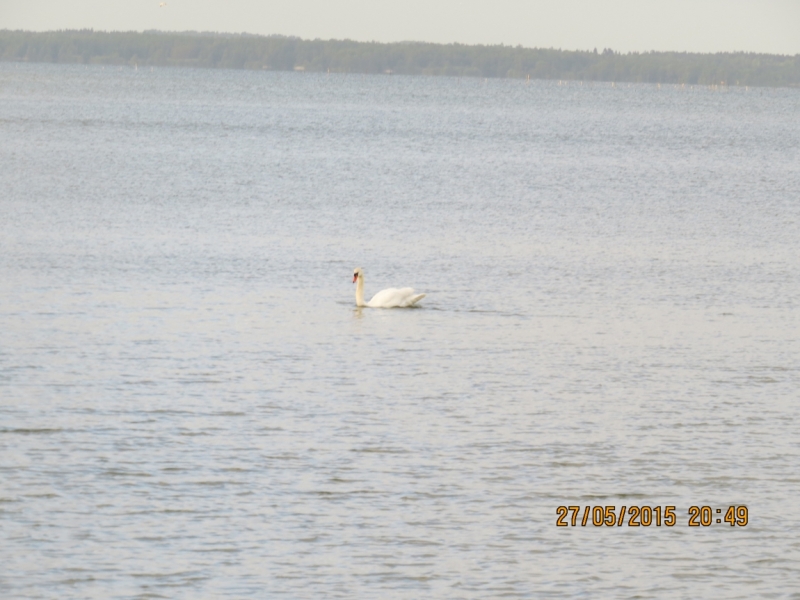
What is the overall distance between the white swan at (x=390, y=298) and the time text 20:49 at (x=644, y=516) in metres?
10.5

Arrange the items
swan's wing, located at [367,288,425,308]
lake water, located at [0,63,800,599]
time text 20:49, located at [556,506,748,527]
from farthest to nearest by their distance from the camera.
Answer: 1. swan's wing, located at [367,288,425,308]
2. time text 20:49, located at [556,506,748,527]
3. lake water, located at [0,63,800,599]

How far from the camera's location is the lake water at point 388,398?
10.0m

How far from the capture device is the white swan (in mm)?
21506

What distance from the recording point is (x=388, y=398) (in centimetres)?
1509

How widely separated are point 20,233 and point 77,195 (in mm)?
9513

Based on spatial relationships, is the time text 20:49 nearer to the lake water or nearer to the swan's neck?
the lake water

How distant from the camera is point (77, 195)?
38469mm

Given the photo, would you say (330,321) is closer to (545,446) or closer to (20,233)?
(545,446)

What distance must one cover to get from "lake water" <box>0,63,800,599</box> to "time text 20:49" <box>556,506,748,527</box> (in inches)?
5.1

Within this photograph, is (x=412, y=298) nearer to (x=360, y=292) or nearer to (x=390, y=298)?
(x=390, y=298)

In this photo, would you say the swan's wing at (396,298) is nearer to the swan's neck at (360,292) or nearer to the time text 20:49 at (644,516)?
the swan's neck at (360,292)

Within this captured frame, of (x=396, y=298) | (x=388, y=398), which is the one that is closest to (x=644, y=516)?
(x=388, y=398)

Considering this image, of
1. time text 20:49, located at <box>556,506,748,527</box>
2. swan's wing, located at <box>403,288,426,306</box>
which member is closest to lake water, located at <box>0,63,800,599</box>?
time text 20:49, located at <box>556,506,748,527</box>

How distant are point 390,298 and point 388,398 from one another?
6554 millimetres
